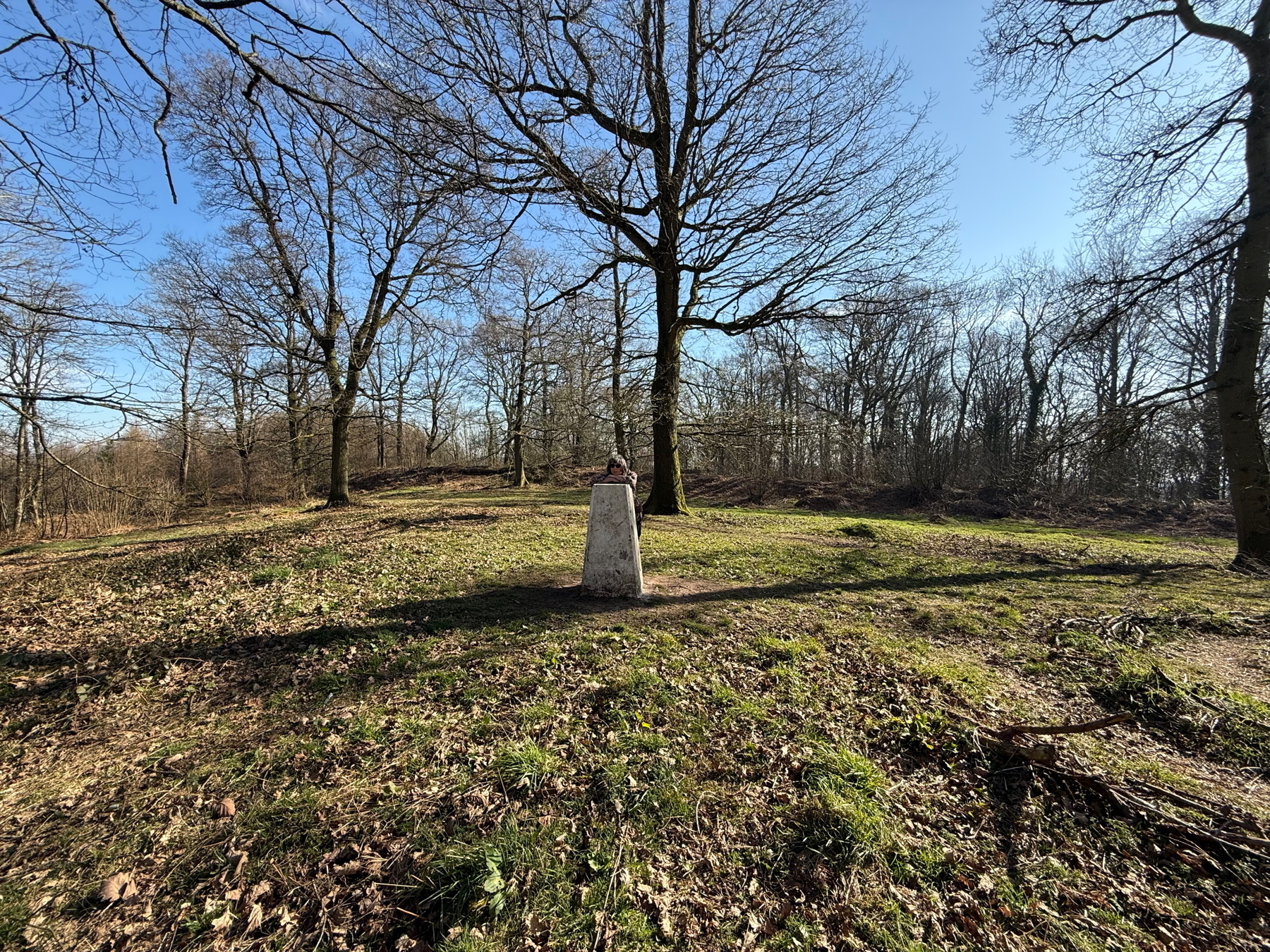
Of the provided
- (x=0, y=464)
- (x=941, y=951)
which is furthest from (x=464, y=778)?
(x=0, y=464)

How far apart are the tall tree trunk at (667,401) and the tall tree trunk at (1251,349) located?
9.28 m

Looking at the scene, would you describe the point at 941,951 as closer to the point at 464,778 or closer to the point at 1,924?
the point at 464,778

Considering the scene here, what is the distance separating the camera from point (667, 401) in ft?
36.6

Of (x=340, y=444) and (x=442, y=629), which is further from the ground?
(x=340, y=444)

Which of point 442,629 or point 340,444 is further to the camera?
point 340,444

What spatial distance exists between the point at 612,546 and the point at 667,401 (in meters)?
5.78

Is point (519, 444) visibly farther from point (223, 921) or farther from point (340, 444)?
point (223, 921)

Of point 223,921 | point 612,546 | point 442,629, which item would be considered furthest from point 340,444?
point 223,921

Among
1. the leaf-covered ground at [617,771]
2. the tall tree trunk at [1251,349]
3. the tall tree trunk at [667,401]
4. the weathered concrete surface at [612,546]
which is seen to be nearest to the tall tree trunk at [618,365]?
the tall tree trunk at [667,401]

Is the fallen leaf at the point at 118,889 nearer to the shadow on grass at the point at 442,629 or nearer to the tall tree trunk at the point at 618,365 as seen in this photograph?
the shadow on grass at the point at 442,629

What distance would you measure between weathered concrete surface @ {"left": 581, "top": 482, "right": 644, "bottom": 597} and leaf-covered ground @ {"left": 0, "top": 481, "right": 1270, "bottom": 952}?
277 millimetres

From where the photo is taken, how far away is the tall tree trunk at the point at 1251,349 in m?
7.82

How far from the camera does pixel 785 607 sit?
19.9ft

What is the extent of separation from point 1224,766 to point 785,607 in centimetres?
346
